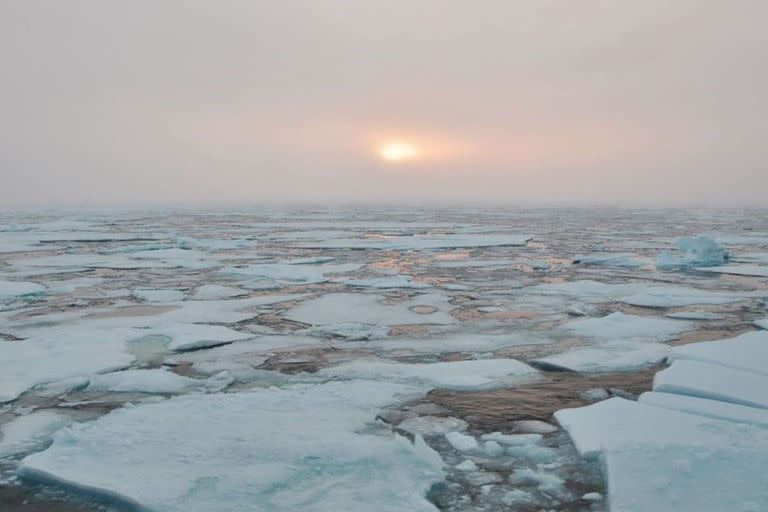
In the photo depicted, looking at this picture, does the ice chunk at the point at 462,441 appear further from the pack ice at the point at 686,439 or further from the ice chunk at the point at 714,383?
the ice chunk at the point at 714,383

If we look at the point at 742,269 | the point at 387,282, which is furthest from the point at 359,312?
the point at 742,269

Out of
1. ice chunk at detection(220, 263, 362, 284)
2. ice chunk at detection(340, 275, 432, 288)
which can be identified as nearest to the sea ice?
ice chunk at detection(340, 275, 432, 288)

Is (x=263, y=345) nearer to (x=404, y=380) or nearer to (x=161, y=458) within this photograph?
(x=404, y=380)

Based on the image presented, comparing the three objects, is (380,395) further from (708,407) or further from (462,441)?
(708,407)

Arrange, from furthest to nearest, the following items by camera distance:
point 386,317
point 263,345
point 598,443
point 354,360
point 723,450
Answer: point 386,317, point 263,345, point 354,360, point 598,443, point 723,450

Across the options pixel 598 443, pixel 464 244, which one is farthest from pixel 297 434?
pixel 464 244
